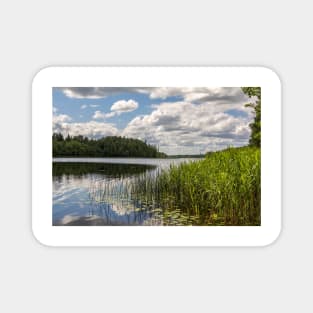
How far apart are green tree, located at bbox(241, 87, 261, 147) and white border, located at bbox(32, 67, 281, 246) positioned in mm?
43

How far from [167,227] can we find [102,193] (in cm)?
64

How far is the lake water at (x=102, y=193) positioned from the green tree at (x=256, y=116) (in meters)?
0.59

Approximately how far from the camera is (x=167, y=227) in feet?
10.5

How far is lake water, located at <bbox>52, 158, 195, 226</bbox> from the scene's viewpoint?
323 cm

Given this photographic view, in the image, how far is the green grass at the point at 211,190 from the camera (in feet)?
10.6

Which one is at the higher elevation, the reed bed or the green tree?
the green tree

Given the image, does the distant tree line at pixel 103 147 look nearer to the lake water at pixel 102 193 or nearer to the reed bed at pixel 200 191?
the lake water at pixel 102 193

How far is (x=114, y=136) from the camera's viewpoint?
10.9 ft
